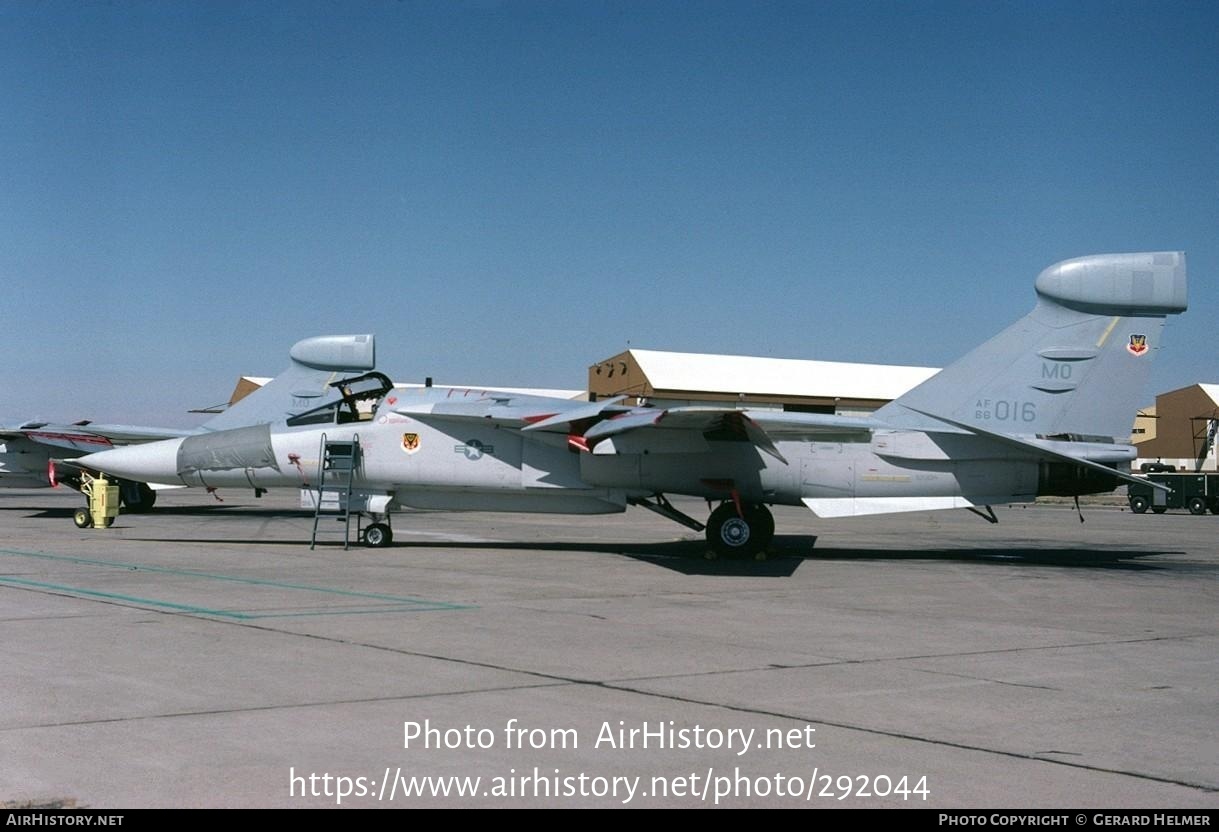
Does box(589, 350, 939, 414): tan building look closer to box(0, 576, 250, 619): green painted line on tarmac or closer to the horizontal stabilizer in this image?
the horizontal stabilizer

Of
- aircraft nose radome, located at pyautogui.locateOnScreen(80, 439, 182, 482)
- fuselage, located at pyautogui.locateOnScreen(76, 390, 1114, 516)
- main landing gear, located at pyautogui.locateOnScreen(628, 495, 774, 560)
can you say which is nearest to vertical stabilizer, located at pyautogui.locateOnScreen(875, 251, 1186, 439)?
fuselage, located at pyautogui.locateOnScreen(76, 390, 1114, 516)

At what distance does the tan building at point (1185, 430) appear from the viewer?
67.7 meters

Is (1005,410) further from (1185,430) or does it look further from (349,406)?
(1185,430)

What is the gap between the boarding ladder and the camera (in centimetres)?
1773

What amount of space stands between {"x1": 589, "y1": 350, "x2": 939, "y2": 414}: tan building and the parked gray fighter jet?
34.7 meters

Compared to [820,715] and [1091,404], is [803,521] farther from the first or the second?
[820,715]

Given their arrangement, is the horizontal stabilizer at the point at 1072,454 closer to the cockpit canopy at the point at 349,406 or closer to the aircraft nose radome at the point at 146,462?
the cockpit canopy at the point at 349,406

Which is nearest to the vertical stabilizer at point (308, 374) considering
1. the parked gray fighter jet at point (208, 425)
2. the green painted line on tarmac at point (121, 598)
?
the parked gray fighter jet at point (208, 425)

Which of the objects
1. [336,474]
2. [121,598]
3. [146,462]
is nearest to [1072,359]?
[336,474]

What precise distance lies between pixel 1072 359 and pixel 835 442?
3667 millimetres

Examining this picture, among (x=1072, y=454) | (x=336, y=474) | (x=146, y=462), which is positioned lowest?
(x=336, y=474)

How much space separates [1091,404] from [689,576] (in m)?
6.79

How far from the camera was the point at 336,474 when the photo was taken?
1788cm

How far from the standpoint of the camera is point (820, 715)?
6363 mm
